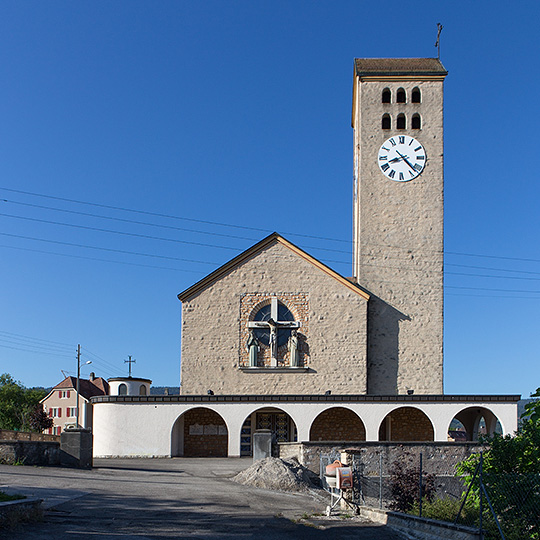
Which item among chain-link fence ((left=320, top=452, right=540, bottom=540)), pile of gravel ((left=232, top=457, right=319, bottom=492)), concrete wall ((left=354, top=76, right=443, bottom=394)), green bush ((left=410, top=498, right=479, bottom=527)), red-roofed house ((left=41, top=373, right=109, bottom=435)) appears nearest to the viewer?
chain-link fence ((left=320, top=452, right=540, bottom=540))

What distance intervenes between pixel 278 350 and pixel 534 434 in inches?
922

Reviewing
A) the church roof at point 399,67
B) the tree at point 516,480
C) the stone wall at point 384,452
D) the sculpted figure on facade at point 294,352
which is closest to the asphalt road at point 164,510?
the tree at point 516,480

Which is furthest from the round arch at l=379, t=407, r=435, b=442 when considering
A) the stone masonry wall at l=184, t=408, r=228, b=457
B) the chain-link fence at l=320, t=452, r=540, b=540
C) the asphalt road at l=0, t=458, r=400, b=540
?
the asphalt road at l=0, t=458, r=400, b=540

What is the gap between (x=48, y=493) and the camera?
1516 centimetres

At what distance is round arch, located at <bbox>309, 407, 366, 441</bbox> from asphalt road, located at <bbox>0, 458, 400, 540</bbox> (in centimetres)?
1408

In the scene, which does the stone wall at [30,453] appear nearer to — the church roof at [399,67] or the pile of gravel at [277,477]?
the pile of gravel at [277,477]

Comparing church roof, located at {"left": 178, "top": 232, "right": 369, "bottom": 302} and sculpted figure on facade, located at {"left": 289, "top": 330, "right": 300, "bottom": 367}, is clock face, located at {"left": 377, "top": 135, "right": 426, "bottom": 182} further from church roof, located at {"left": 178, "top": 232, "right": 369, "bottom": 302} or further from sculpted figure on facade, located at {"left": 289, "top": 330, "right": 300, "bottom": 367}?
Answer: sculpted figure on facade, located at {"left": 289, "top": 330, "right": 300, "bottom": 367}

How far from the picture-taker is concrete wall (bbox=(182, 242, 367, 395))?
34.9 m

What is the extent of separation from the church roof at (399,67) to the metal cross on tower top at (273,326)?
575 inches

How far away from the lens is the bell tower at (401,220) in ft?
118

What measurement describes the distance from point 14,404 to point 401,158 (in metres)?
61.6

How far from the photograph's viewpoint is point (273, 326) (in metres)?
35.1

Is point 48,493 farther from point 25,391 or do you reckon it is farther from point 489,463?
point 25,391

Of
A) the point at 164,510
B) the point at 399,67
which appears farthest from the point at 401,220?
the point at 164,510
